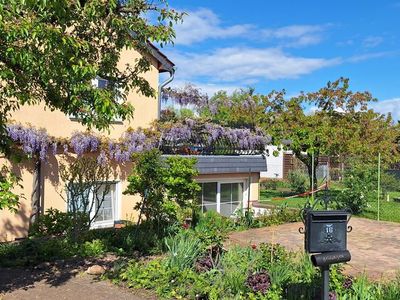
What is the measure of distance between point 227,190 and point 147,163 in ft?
18.4

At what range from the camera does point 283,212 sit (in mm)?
14242

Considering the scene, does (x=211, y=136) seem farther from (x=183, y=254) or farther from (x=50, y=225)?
(x=183, y=254)

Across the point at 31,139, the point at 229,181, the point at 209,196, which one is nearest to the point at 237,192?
the point at 229,181

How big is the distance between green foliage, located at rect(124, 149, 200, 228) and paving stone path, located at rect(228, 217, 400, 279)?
1.58 m

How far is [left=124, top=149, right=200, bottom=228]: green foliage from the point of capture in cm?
985

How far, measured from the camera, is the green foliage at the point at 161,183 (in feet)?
32.3

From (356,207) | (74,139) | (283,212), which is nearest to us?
(74,139)

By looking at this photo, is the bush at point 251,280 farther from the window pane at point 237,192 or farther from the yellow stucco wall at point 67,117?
the window pane at point 237,192

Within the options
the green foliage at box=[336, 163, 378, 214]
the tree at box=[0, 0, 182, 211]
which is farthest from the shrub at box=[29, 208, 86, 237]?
the green foliage at box=[336, 163, 378, 214]

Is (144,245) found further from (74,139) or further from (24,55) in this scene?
(24,55)

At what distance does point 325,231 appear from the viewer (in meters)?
4.03

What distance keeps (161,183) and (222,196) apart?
5.16m

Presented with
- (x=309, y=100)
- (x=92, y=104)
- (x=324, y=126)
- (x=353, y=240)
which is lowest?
(x=353, y=240)

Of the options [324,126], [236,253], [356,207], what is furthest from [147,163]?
[324,126]
